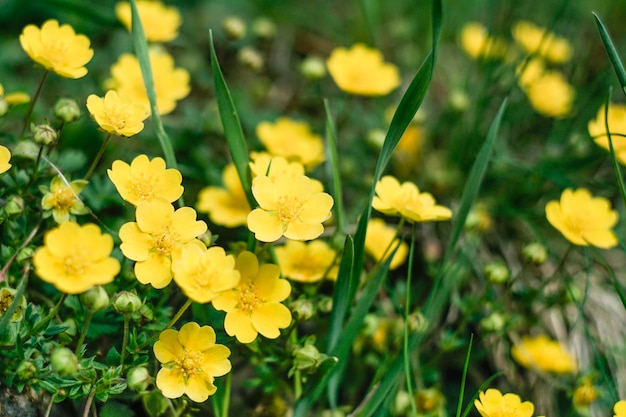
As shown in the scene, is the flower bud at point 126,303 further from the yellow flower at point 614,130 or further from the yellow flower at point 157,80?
the yellow flower at point 614,130

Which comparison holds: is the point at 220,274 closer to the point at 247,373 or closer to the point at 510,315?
the point at 247,373

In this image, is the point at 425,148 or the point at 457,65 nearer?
the point at 425,148

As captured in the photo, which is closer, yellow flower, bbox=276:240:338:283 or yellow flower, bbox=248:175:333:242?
yellow flower, bbox=248:175:333:242

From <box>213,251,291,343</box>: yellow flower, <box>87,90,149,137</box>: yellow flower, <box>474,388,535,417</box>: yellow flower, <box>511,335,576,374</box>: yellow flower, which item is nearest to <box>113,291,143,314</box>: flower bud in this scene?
<box>213,251,291,343</box>: yellow flower

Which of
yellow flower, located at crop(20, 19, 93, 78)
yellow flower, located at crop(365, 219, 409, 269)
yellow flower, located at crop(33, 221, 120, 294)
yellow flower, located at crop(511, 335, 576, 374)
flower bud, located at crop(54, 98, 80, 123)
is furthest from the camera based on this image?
yellow flower, located at crop(511, 335, 576, 374)

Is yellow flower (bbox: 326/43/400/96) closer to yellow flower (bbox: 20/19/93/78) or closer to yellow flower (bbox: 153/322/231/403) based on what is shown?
yellow flower (bbox: 20/19/93/78)

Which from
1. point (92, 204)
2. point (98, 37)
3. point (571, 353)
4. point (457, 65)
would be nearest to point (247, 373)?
point (92, 204)
